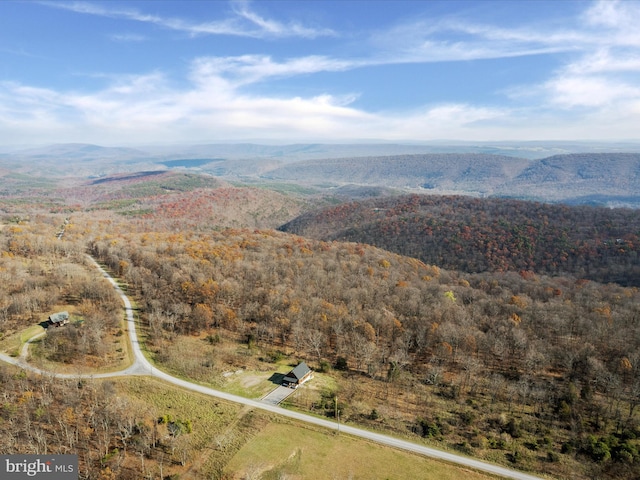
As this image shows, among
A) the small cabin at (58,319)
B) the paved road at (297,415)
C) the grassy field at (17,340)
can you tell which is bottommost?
the paved road at (297,415)

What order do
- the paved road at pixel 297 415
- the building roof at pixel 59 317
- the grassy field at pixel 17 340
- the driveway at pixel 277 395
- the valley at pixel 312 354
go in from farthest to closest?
the building roof at pixel 59 317 → the grassy field at pixel 17 340 → the driveway at pixel 277 395 → the valley at pixel 312 354 → the paved road at pixel 297 415

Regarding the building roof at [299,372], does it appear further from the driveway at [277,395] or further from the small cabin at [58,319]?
the small cabin at [58,319]

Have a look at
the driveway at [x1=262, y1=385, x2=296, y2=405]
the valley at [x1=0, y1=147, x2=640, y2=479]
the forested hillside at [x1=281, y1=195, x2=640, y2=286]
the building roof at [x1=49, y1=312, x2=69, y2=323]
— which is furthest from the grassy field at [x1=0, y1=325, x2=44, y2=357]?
the forested hillside at [x1=281, y1=195, x2=640, y2=286]

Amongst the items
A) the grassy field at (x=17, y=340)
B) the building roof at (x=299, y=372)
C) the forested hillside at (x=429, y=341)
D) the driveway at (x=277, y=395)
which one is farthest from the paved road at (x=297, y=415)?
the building roof at (x=299, y=372)

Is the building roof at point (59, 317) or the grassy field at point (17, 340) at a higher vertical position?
the building roof at point (59, 317)

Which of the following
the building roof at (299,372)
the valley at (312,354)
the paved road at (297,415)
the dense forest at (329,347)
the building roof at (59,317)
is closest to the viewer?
the paved road at (297,415)

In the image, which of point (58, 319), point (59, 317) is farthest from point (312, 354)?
point (59, 317)

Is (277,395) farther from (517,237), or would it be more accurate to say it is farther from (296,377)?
(517,237)
